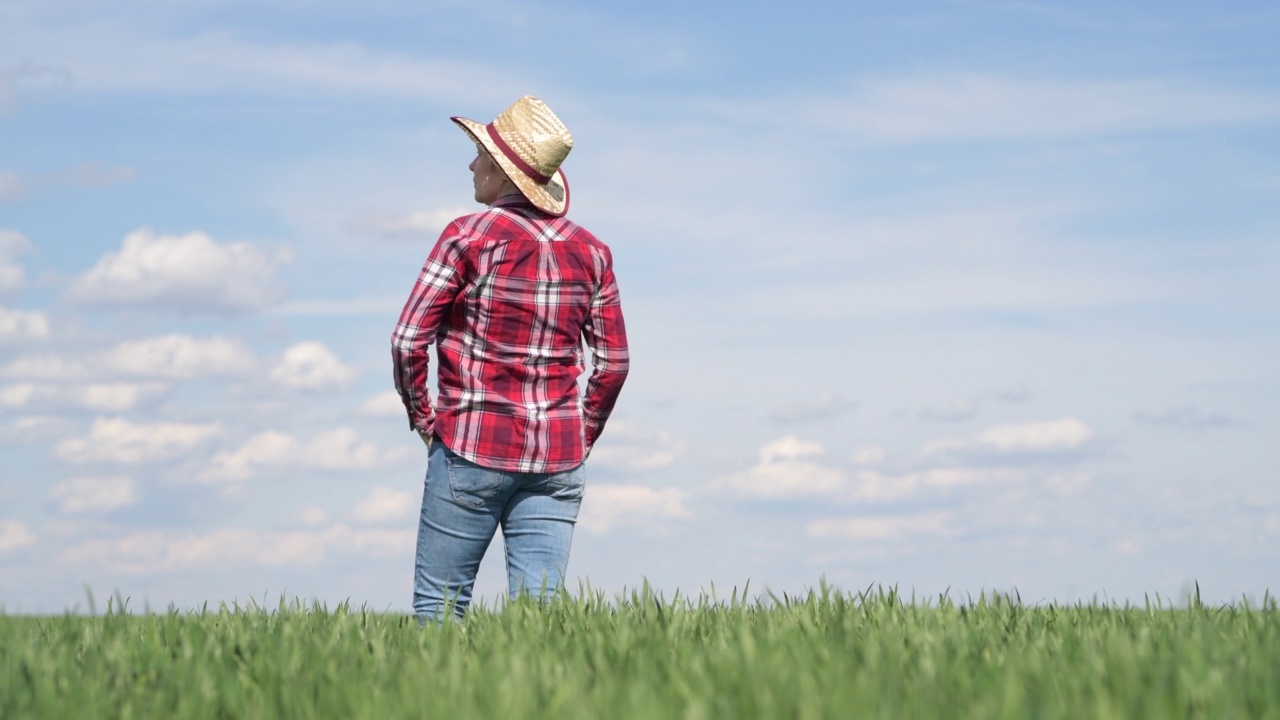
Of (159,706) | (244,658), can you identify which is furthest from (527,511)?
(159,706)

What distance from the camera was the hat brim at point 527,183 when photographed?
6047 mm

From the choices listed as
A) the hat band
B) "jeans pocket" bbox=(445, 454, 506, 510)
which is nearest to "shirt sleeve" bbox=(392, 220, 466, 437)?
"jeans pocket" bbox=(445, 454, 506, 510)

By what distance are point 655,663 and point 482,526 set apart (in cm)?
160

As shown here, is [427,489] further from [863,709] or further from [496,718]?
[863,709]

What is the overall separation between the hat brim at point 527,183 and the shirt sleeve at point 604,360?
0.40m

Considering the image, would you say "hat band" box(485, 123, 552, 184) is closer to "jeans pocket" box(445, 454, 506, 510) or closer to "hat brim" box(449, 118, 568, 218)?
"hat brim" box(449, 118, 568, 218)

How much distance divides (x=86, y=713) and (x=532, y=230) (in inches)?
111

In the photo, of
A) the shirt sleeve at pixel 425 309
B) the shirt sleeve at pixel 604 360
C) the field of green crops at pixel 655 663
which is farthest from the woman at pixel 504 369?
the field of green crops at pixel 655 663

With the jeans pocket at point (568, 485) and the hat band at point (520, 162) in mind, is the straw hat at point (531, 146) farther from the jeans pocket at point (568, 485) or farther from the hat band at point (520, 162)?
the jeans pocket at point (568, 485)

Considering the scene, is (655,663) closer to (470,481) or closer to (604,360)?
(470,481)

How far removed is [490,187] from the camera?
6.21 meters

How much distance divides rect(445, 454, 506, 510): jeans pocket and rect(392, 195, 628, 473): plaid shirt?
5cm

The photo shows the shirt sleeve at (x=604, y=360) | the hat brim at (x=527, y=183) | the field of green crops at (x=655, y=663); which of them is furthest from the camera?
the shirt sleeve at (x=604, y=360)

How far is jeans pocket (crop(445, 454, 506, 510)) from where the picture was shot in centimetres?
585
